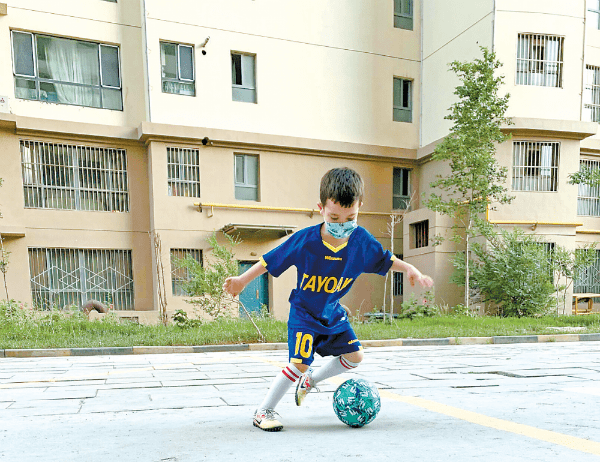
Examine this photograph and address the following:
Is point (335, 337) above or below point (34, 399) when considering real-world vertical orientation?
above

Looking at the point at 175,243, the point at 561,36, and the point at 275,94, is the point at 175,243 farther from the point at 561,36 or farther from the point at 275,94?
the point at 561,36

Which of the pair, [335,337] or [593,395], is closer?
[335,337]

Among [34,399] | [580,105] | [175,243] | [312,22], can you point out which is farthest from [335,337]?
[580,105]

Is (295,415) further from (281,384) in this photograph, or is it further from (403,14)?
(403,14)

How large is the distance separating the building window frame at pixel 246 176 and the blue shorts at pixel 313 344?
13.5 m

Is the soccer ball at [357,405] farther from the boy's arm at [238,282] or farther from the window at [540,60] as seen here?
the window at [540,60]

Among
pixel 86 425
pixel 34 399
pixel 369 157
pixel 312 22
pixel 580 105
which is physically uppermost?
pixel 312 22

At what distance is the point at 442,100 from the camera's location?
17.7 metres

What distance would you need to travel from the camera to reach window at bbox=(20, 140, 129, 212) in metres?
14.5

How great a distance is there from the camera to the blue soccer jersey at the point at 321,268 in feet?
10.3

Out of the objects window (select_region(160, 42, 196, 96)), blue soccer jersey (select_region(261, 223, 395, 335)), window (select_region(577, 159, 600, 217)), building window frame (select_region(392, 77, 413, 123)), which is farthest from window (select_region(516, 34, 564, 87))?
blue soccer jersey (select_region(261, 223, 395, 335))

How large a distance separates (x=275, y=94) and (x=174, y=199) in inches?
208

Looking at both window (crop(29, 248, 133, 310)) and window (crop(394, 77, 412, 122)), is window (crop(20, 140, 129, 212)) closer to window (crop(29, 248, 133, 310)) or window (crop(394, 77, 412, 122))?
window (crop(29, 248, 133, 310))

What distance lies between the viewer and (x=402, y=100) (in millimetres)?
18922
